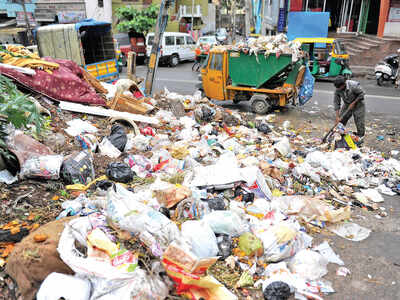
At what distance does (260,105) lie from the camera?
8500 mm

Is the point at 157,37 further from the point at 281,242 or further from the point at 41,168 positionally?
the point at 281,242

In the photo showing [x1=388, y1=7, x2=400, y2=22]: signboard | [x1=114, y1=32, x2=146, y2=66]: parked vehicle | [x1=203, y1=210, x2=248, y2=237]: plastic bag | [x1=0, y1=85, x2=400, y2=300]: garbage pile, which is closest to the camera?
[x1=0, y1=85, x2=400, y2=300]: garbage pile

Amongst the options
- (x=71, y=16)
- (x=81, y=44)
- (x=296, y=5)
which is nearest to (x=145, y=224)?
(x=81, y=44)

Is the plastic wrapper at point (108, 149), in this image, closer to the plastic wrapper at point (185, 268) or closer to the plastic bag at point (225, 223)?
the plastic bag at point (225, 223)

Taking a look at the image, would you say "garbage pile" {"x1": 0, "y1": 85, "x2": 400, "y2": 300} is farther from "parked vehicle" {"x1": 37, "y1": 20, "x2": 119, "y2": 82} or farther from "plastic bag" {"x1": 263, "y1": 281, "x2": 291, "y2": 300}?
"parked vehicle" {"x1": 37, "y1": 20, "x2": 119, "y2": 82}

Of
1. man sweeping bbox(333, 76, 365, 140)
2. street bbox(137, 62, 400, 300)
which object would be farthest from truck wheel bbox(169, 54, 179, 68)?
man sweeping bbox(333, 76, 365, 140)

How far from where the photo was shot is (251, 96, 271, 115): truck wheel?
841cm

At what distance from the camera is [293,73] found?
7.97 metres

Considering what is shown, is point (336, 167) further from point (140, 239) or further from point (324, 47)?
point (324, 47)

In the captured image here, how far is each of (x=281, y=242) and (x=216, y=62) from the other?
629cm

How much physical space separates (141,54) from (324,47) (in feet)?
32.2

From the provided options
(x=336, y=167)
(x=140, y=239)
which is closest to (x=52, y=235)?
(x=140, y=239)

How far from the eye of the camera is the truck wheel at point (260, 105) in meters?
8.41

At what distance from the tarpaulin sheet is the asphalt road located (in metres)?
4.32
